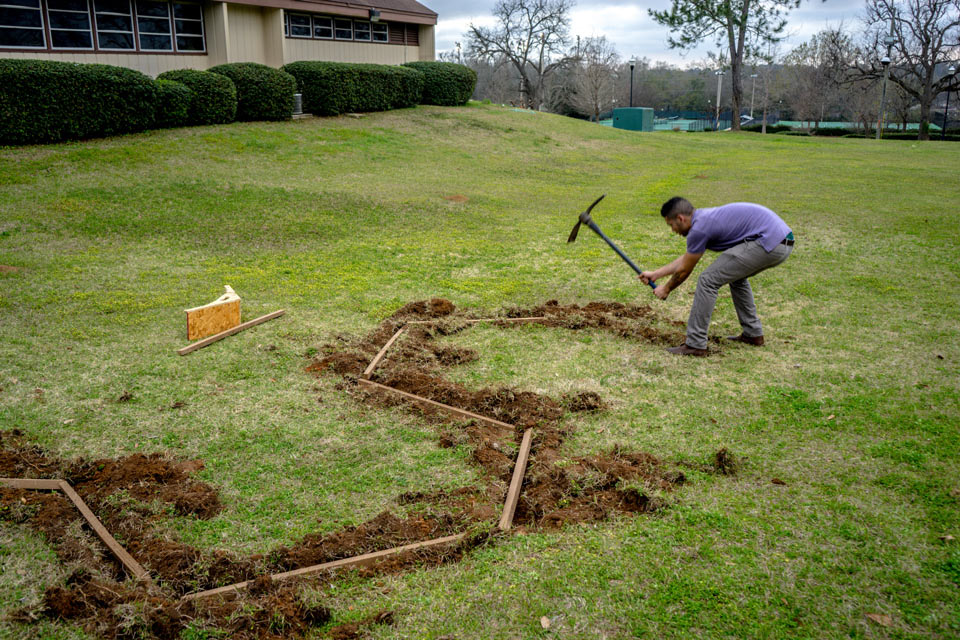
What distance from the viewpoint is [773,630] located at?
2920 millimetres

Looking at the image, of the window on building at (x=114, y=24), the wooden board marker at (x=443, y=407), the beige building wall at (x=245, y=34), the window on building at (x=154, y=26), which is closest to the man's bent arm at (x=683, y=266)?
the wooden board marker at (x=443, y=407)

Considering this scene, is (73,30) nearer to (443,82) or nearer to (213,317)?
(443,82)

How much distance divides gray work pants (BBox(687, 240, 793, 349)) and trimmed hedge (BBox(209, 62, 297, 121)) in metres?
15.0

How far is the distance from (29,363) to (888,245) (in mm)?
11596

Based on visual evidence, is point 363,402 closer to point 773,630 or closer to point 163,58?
point 773,630

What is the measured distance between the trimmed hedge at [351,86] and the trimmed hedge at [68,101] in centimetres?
560

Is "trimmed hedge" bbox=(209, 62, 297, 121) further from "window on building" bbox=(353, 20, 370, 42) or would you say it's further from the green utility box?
the green utility box

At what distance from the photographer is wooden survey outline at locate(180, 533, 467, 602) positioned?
319 centimetres

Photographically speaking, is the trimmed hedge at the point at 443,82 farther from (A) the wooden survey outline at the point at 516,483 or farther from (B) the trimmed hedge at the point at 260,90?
(A) the wooden survey outline at the point at 516,483

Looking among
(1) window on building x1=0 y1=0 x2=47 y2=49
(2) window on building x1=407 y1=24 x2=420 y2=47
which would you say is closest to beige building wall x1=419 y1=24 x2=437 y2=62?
(2) window on building x1=407 y1=24 x2=420 y2=47

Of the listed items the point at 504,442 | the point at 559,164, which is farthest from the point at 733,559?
the point at 559,164

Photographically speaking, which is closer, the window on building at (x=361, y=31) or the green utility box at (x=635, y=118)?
the window on building at (x=361, y=31)

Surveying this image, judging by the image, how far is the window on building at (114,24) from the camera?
673 inches

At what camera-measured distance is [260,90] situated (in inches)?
693
